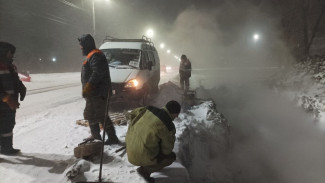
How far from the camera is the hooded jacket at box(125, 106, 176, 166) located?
126 inches

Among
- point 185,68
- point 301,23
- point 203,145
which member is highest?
point 301,23

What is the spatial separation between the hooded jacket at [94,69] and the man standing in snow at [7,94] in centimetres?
128

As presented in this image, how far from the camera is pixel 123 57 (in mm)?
Answer: 8688

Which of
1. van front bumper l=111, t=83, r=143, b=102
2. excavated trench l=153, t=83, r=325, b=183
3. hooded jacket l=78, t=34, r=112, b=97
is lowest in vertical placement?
excavated trench l=153, t=83, r=325, b=183

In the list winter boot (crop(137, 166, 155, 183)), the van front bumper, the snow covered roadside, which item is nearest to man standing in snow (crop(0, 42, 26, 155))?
winter boot (crop(137, 166, 155, 183))

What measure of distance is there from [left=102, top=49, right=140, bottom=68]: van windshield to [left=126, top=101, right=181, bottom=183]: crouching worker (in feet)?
16.5

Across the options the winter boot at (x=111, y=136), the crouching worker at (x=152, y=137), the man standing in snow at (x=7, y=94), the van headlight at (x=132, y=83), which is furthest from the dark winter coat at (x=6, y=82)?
the van headlight at (x=132, y=83)

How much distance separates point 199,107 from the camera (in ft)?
29.8

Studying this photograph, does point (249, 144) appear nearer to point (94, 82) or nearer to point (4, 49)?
point (94, 82)

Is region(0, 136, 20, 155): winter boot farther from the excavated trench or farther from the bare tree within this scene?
the bare tree

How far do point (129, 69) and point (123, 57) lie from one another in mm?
907

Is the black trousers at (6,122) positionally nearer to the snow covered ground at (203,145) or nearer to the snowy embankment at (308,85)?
the snow covered ground at (203,145)

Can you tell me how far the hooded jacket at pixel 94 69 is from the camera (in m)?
4.39

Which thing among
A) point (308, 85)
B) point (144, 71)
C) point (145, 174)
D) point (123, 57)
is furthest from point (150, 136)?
point (308, 85)
